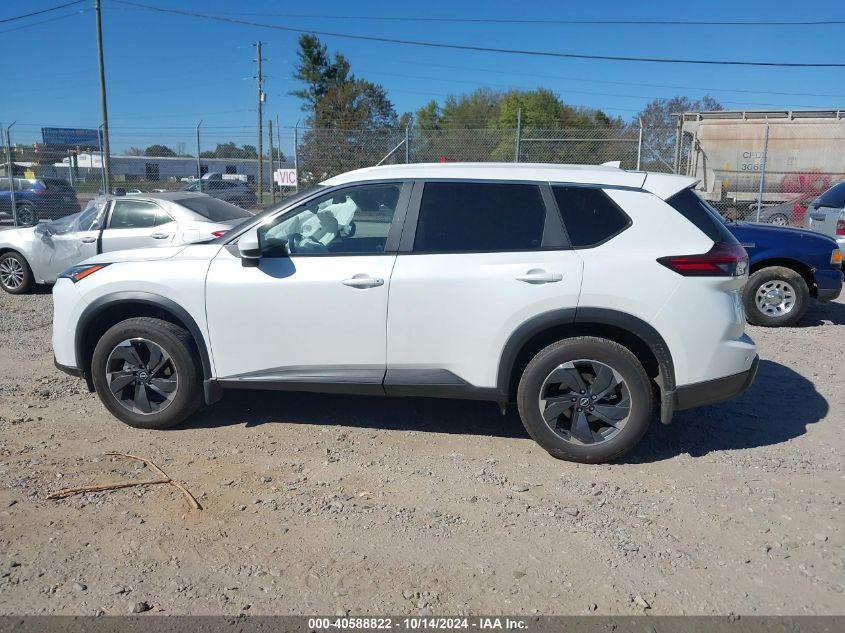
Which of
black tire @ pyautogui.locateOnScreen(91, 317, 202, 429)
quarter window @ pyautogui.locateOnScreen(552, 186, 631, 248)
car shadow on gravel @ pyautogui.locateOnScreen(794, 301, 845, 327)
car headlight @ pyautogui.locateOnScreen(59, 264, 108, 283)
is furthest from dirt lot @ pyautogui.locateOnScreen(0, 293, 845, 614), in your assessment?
car shadow on gravel @ pyautogui.locateOnScreen(794, 301, 845, 327)

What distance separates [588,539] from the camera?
3570 millimetres

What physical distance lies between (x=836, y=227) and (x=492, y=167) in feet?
23.5

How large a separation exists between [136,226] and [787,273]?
809 cm

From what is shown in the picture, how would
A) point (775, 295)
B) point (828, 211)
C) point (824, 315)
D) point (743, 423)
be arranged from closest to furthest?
point (743, 423) < point (775, 295) < point (824, 315) < point (828, 211)

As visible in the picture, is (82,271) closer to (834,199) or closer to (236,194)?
(834,199)

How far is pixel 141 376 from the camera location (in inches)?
189

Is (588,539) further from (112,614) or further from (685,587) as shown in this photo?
(112,614)

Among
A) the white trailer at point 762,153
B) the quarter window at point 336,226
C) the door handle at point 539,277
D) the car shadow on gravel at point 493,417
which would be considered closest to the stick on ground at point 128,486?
the car shadow on gravel at point 493,417

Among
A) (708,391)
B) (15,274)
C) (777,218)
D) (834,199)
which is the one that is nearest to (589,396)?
(708,391)

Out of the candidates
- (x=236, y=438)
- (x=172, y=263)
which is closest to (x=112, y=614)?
(x=236, y=438)

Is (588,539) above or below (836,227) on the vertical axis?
below

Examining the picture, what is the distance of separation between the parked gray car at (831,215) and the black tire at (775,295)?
171 centimetres

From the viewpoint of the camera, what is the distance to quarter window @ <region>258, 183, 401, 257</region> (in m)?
4.56

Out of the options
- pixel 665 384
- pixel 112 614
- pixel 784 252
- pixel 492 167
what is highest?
pixel 492 167
